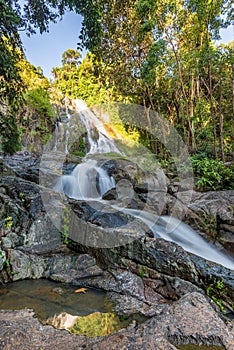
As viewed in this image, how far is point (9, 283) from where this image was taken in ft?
10.8

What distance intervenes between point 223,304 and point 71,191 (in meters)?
5.27

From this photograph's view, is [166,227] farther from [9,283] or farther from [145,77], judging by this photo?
Answer: [145,77]

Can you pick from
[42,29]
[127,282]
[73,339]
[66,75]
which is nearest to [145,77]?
[42,29]

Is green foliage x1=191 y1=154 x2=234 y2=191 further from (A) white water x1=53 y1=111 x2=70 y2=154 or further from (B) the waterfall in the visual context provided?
(A) white water x1=53 y1=111 x2=70 y2=154

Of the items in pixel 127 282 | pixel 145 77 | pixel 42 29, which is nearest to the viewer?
pixel 127 282

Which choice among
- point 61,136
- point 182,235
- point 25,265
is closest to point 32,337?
point 25,265

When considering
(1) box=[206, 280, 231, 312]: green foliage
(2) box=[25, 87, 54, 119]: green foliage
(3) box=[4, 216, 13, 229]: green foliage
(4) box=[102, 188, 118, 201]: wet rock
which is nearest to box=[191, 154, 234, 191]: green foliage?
(4) box=[102, 188, 118, 201]: wet rock

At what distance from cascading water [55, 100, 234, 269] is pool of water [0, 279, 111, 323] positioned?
222 centimetres

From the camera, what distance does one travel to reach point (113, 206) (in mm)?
6191

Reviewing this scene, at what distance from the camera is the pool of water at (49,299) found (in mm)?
2606

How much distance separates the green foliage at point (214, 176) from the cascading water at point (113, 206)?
2.24 m

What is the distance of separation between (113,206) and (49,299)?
3.51 m

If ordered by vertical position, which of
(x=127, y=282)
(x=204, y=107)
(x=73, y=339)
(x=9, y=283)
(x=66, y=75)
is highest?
(x=66, y=75)

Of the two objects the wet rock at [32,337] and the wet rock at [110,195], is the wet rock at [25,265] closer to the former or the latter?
the wet rock at [32,337]
